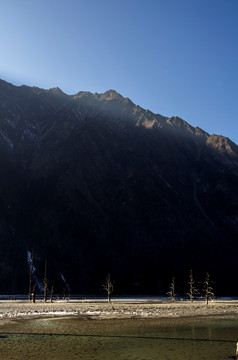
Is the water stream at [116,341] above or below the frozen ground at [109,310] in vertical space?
above

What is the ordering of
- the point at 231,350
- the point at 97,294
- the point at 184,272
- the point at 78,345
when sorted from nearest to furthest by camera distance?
the point at 231,350, the point at 78,345, the point at 97,294, the point at 184,272

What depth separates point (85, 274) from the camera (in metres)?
183

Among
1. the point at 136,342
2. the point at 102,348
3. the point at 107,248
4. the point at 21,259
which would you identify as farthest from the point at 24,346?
the point at 107,248

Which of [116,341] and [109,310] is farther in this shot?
[109,310]

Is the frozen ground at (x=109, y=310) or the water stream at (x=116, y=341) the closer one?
the water stream at (x=116, y=341)

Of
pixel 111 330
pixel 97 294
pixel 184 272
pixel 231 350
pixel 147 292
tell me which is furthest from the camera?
pixel 184 272

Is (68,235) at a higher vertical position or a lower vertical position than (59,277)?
higher

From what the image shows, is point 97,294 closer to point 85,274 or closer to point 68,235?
point 85,274

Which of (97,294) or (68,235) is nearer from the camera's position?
(97,294)

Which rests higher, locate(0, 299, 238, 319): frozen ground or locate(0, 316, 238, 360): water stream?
locate(0, 316, 238, 360): water stream

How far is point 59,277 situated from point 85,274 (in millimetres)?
14052

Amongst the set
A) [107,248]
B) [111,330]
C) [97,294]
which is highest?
→ [107,248]

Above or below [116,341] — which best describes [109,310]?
below

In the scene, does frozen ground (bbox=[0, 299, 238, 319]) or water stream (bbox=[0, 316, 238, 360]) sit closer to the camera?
water stream (bbox=[0, 316, 238, 360])
